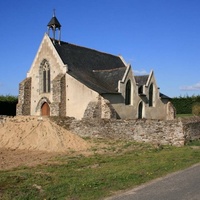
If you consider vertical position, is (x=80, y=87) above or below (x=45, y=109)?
above

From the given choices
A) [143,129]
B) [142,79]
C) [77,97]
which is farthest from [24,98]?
[143,129]

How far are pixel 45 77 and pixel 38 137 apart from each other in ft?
49.0

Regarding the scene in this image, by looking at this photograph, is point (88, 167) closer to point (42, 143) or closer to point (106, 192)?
point (106, 192)

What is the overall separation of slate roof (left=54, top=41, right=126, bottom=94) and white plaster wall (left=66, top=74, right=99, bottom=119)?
Result: 1.39 feet

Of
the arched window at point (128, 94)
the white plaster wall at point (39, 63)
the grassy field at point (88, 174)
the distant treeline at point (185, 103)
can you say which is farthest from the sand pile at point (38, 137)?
the distant treeline at point (185, 103)

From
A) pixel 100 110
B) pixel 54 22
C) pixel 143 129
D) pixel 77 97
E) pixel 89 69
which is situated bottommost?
pixel 143 129

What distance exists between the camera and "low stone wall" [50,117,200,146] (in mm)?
17516

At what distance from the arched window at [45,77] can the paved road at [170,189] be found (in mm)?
23275

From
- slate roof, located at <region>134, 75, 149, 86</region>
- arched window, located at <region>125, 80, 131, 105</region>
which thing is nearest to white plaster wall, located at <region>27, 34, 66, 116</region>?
arched window, located at <region>125, 80, 131, 105</region>

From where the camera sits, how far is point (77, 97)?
27922mm

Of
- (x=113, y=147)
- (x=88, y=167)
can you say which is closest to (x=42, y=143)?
(x=113, y=147)

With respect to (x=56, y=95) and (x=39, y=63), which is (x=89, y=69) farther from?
(x=39, y=63)

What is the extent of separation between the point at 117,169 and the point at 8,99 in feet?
92.8

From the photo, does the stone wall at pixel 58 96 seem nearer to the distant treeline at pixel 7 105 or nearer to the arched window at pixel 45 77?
the arched window at pixel 45 77
